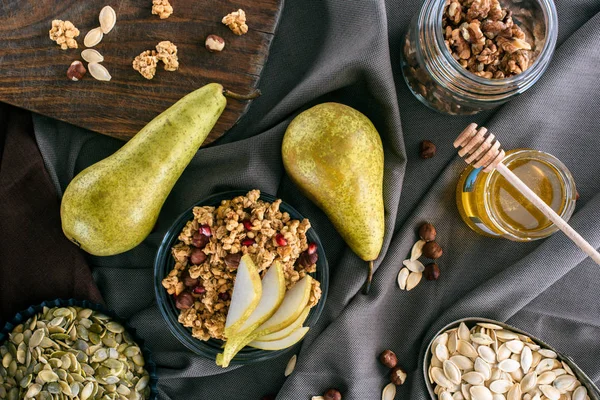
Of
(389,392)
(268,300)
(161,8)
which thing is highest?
(161,8)

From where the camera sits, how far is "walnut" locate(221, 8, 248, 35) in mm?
1278

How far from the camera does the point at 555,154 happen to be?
1387 millimetres

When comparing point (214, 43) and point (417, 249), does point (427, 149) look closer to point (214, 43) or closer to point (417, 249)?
point (417, 249)

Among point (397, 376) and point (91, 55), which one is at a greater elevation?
point (91, 55)

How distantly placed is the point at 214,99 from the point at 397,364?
75 centimetres

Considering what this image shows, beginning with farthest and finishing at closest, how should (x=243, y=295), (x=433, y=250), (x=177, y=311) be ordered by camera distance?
1. (x=433, y=250)
2. (x=177, y=311)
3. (x=243, y=295)

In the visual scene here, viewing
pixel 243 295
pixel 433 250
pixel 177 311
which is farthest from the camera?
pixel 433 250

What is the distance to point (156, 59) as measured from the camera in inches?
50.4

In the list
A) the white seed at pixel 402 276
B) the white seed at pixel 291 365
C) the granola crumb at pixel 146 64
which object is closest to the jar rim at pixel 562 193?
the white seed at pixel 402 276

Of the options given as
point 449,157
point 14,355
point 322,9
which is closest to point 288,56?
point 322,9

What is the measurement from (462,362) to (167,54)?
0.94 meters

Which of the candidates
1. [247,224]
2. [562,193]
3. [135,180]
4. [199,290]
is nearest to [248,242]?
[247,224]

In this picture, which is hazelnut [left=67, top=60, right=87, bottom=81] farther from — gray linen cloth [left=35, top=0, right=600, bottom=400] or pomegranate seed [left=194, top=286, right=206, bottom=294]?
pomegranate seed [left=194, top=286, right=206, bottom=294]

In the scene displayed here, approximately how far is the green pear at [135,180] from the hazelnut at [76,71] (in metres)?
0.21
